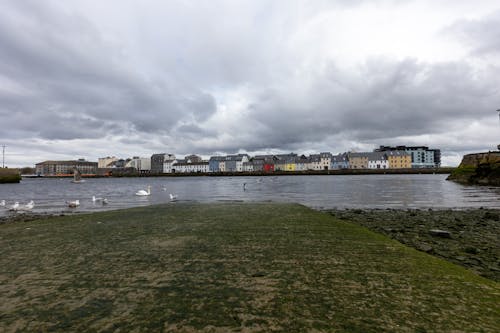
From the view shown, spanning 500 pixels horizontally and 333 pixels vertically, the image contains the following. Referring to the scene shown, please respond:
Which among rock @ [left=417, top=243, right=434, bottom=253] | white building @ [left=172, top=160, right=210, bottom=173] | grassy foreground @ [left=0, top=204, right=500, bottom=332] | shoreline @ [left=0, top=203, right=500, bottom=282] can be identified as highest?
white building @ [left=172, top=160, right=210, bottom=173]

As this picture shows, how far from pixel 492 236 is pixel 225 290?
29.6ft

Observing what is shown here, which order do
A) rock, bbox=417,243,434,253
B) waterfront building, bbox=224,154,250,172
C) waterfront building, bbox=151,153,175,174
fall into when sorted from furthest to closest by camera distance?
waterfront building, bbox=151,153,175,174, waterfront building, bbox=224,154,250,172, rock, bbox=417,243,434,253

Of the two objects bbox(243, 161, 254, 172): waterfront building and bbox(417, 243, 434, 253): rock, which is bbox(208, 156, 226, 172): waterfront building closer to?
bbox(243, 161, 254, 172): waterfront building

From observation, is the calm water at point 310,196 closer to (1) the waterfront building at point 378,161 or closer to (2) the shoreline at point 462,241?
(2) the shoreline at point 462,241

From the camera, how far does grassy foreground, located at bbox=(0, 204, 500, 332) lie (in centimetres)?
260

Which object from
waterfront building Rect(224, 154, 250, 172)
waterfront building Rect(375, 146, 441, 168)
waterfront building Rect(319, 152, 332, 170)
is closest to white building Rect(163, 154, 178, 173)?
waterfront building Rect(224, 154, 250, 172)

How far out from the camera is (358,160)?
15262cm

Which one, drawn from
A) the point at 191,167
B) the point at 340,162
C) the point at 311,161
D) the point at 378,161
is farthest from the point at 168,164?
the point at 378,161

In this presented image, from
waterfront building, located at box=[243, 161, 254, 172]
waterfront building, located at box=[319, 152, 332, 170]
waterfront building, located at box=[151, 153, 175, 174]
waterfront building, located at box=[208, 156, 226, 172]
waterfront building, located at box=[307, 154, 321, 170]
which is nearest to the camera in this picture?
waterfront building, located at box=[319, 152, 332, 170]

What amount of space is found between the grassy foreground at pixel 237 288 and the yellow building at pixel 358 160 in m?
157

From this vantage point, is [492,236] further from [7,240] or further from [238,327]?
[7,240]

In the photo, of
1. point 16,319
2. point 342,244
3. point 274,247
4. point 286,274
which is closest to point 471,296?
point 286,274

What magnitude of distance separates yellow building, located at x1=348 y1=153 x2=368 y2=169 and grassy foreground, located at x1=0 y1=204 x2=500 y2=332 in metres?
157

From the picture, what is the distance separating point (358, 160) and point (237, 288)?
161202 mm
